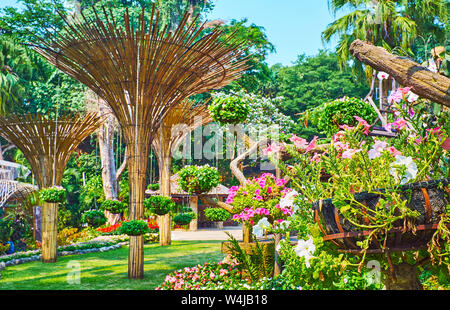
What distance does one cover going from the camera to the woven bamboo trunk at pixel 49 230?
26.2 feet

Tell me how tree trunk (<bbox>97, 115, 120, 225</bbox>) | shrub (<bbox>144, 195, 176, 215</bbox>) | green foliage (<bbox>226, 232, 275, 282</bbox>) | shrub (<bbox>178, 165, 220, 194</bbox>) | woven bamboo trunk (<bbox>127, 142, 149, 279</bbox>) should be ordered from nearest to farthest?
shrub (<bbox>178, 165, 220, 194</bbox>)
green foliage (<bbox>226, 232, 275, 282</bbox>)
woven bamboo trunk (<bbox>127, 142, 149, 279</bbox>)
shrub (<bbox>144, 195, 176, 215</bbox>)
tree trunk (<bbox>97, 115, 120, 225</bbox>)

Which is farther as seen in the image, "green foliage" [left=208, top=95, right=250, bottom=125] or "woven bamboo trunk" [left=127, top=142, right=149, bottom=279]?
"woven bamboo trunk" [left=127, top=142, right=149, bottom=279]

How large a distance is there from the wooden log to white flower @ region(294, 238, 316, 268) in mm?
557

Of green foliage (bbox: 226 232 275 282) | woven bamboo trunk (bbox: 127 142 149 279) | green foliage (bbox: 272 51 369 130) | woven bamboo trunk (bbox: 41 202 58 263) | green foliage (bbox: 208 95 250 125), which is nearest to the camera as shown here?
green foliage (bbox: 208 95 250 125)

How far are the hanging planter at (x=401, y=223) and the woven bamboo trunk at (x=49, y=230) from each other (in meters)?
7.69

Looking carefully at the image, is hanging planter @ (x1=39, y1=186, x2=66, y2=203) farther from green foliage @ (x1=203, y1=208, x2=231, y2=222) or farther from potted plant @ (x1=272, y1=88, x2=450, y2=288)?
potted plant @ (x1=272, y1=88, x2=450, y2=288)

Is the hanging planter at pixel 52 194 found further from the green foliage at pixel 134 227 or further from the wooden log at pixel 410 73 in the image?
the wooden log at pixel 410 73

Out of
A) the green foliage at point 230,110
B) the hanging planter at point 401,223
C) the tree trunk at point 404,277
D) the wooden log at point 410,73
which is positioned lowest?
the tree trunk at point 404,277

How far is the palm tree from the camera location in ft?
32.1

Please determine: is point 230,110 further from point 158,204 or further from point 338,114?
point 158,204

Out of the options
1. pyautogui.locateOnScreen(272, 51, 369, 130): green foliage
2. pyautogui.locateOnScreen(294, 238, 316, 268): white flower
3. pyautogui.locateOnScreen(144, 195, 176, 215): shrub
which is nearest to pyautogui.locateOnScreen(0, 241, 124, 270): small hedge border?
pyautogui.locateOnScreen(144, 195, 176, 215): shrub

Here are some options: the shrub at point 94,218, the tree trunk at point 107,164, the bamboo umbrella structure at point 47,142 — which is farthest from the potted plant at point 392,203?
the tree trunk at point 107,164

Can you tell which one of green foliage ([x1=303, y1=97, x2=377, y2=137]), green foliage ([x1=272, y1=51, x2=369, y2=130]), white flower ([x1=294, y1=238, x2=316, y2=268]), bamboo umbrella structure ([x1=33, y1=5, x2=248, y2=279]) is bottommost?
white flower ([x1=294, y1=238, x2=316, y2=268])

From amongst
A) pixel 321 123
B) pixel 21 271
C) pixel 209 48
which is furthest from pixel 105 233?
pixel 321 123
